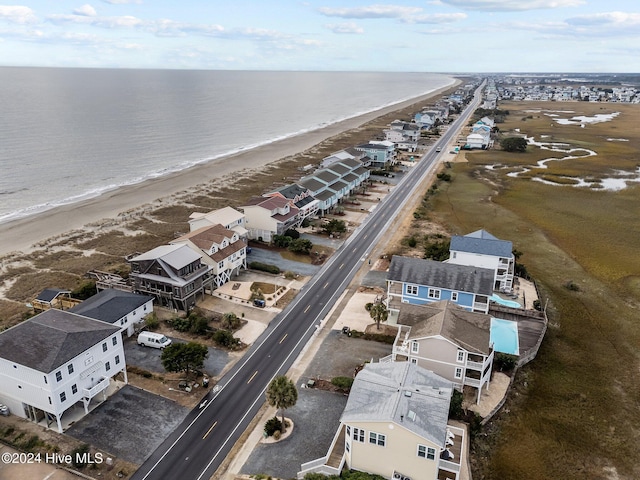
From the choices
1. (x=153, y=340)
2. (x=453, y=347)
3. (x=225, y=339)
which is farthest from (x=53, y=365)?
(x=453, y=347)

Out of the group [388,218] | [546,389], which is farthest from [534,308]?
[388,218]

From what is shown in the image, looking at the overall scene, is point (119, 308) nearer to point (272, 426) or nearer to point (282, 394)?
point (272, 426)

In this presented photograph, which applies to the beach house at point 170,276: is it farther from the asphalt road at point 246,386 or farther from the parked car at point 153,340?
the asphalt road at point 246,386

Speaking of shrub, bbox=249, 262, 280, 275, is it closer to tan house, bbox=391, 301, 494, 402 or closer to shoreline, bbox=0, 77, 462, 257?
tan house, bbox=391, 301, 494, 402

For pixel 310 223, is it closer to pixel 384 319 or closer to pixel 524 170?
pixel 384 319

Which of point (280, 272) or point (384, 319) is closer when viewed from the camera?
point (384, 319)

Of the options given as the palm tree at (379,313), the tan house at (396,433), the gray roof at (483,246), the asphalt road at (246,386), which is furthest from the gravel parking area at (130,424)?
the gray roof at (483,246)
